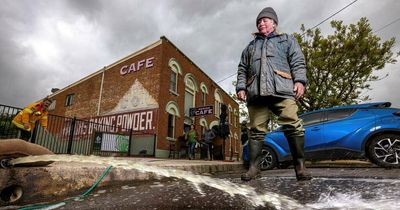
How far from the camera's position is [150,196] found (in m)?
2.07

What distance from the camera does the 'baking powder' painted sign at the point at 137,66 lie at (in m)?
16.2

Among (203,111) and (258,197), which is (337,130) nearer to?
(258,197)

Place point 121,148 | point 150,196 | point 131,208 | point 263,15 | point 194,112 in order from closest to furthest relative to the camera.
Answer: point 131,208
point 150,196
point 263,15
point 121,148
point 194,112

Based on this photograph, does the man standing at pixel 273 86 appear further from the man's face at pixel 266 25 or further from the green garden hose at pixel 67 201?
the green garden hose at pixel 67 201

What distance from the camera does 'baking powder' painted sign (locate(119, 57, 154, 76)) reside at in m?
16.2

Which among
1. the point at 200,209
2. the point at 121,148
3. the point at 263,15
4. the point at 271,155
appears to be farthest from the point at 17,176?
the point at 121,148

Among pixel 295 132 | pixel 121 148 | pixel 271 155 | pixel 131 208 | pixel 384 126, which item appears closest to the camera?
pixel 131 208

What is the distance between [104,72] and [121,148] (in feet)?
27.9

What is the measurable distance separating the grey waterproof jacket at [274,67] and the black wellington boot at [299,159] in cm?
49

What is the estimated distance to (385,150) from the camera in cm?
454

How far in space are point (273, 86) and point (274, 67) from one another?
0.78ft

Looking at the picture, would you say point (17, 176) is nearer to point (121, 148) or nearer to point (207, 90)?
point (121, 148)

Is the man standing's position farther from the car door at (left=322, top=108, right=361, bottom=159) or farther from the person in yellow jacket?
the person in yellow jacket

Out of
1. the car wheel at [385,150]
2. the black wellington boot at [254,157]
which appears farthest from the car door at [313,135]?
the black wellington boot at [254,157]
